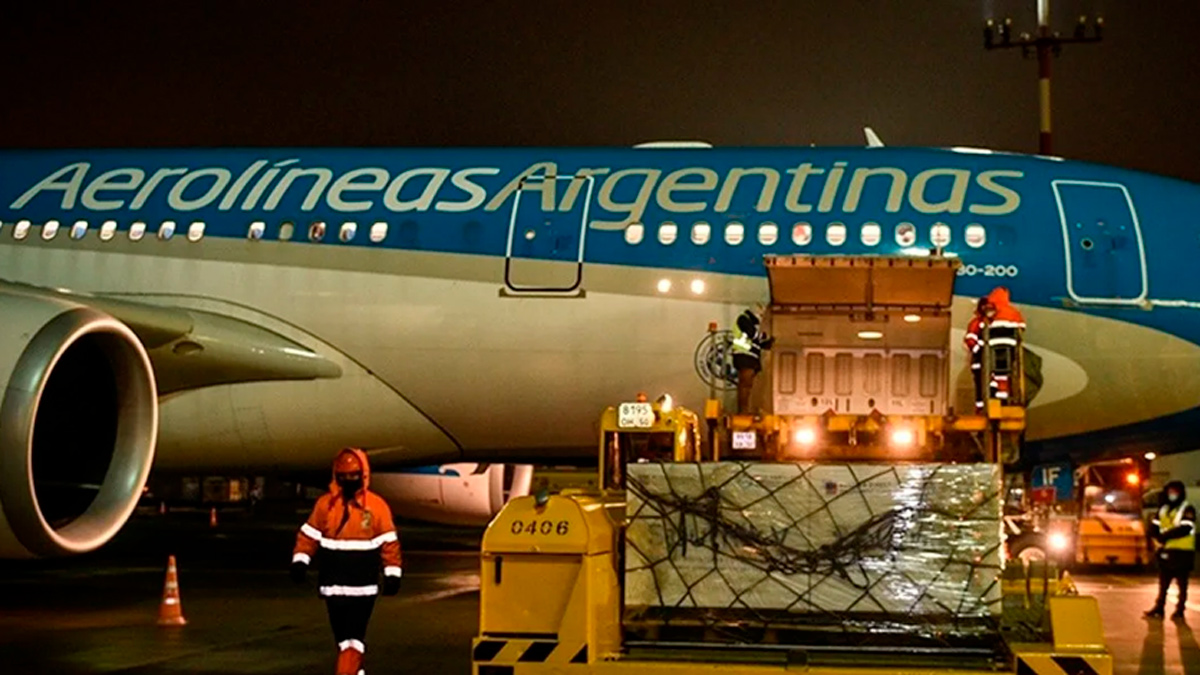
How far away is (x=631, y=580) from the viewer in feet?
23.5

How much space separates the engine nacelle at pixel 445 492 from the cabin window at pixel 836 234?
5.50m

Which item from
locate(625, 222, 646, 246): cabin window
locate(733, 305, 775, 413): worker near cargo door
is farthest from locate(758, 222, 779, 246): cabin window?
locate(733, 305, 775, 413): worker near cargo door

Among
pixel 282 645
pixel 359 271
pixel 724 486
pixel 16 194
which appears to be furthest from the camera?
pixel 16 194

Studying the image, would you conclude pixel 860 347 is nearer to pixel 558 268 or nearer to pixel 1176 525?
pixel 558 268

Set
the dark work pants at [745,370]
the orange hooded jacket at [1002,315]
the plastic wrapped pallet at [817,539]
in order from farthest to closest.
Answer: the dark work pants at [745,370] → the orange hooded jacket at [1002,315] → the plastic wrapped pallet at [817,539]

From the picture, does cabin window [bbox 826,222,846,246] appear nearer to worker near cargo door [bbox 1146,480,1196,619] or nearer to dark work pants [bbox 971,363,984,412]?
dark work pants [bbox 971,363,984,412]

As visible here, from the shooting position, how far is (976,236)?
1276 cm

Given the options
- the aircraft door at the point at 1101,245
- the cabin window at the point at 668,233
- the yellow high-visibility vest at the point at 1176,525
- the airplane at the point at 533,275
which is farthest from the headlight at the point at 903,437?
the yellow high-visibility vest at the point at 1176,525

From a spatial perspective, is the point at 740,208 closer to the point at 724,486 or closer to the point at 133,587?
the point at 724,486

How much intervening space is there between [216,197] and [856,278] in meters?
6.75

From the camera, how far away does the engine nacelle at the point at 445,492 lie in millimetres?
17109

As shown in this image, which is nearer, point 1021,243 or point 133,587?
point 1021,243

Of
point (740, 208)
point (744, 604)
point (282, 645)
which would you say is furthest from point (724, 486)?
point (740, 208)

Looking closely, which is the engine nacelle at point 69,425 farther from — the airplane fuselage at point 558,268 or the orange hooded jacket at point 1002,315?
the orange hooded jacket at point 1002,315
